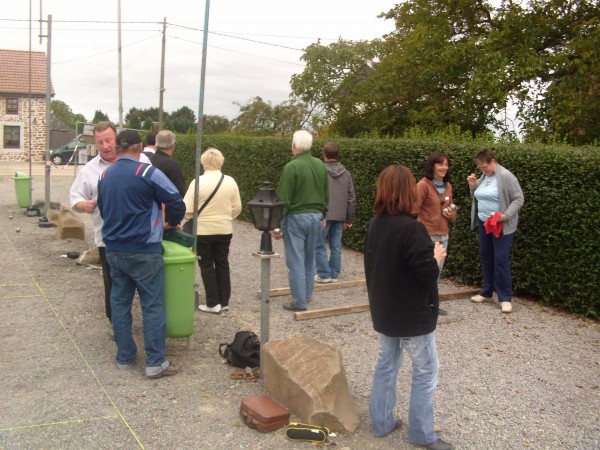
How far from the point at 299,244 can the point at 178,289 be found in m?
1.93

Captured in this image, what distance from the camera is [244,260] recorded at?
10633 mm

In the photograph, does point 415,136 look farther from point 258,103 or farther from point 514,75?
point 258,103

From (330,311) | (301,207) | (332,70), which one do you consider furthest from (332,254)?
(332,70)

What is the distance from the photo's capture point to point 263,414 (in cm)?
430

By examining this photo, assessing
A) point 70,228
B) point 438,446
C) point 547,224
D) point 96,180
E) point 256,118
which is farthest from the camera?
point 256,118

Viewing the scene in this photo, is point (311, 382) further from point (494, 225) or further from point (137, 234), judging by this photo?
point (494, 225)

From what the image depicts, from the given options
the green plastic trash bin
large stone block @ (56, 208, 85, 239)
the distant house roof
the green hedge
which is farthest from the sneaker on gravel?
the distant house roof

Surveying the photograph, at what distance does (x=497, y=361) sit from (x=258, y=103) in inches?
1023

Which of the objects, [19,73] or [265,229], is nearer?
[265,229]

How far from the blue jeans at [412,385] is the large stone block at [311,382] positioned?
232mm

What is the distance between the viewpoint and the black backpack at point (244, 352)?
5.36m

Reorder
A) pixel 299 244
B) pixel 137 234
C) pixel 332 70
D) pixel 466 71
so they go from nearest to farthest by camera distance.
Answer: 1. pixel 137 234
2. pixel 299 244
3. pixel 466 71
4. pixel 332 70

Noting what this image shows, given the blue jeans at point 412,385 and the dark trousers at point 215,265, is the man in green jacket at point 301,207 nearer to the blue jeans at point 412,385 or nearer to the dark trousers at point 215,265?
the dark trousers at point 215,265

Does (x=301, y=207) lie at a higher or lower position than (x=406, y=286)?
higher
